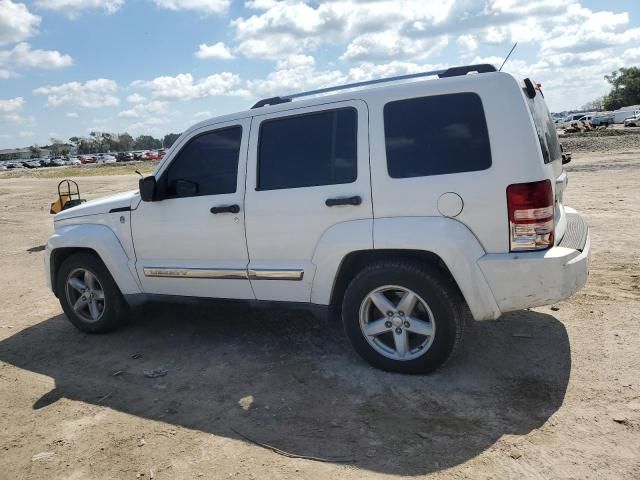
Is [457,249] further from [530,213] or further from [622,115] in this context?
[622,115]

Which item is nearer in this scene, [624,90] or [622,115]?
[622,115]

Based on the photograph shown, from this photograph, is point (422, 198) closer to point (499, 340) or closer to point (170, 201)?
point (499, 340)

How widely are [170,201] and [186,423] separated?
1.96 m

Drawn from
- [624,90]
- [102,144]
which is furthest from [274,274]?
[102,144]

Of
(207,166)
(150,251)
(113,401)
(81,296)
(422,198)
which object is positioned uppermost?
(207,166)

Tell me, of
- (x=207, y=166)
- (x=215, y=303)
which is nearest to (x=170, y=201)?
(x=207, y=166)

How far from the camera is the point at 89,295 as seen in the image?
5.19 meters

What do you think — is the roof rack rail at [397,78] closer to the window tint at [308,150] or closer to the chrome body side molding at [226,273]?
the window tint at [308,150]

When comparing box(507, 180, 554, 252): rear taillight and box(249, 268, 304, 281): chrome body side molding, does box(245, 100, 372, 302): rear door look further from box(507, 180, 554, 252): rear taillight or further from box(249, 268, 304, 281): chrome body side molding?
box(507, 180, 554, 252): rear taillight

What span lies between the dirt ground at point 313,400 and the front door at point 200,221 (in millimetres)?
673

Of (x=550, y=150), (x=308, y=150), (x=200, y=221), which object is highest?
(x=308, y=150)

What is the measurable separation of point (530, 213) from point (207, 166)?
2.63 metres

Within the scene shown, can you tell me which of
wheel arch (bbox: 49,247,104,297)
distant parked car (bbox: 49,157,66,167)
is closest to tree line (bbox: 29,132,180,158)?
distant parked car (bbox: 49,157,66,167)

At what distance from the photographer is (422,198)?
3510 mm
